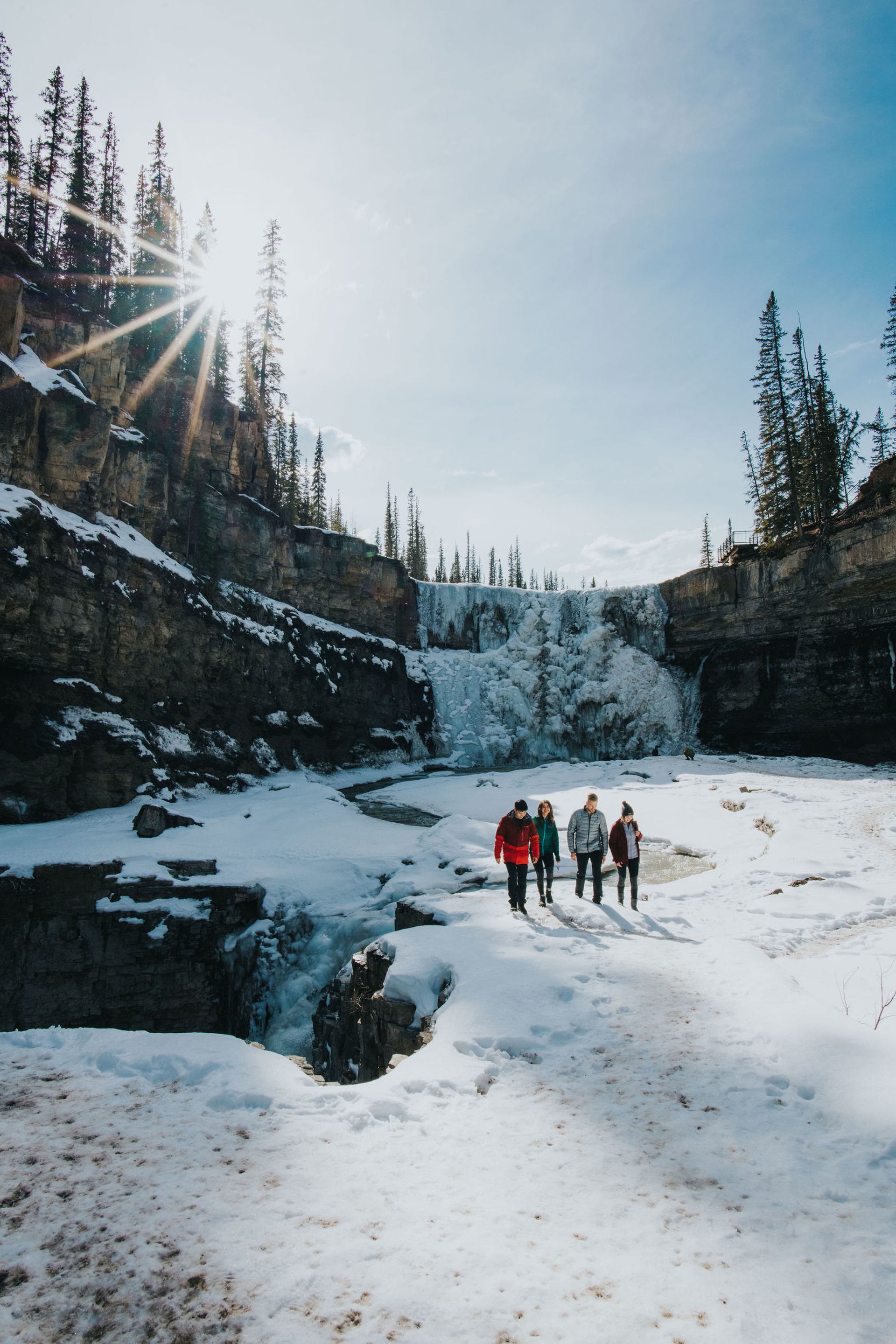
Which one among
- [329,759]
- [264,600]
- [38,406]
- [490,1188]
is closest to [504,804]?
[329,759]

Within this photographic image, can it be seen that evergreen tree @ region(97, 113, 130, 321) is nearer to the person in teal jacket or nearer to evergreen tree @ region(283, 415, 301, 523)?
evergreen tree @ region(283, 415, 301, 523)

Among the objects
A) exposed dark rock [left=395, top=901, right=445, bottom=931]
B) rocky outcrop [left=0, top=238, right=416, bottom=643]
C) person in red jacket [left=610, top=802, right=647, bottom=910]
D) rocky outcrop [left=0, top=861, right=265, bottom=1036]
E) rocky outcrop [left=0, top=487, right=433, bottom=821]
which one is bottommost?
rocky outcrop [left=0, top=861, right=265, bottom=1036]

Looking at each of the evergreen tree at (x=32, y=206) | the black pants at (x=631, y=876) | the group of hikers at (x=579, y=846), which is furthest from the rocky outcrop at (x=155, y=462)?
the black pants at (x=631, y=876)

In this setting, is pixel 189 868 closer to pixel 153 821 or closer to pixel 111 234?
pixel 153 821

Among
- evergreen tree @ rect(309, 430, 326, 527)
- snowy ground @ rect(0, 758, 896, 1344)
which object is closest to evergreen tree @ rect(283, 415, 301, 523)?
evergreen tree @ rect(309, 430, 326, 527)

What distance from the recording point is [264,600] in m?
29.8

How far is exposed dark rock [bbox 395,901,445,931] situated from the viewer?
33.0 ft

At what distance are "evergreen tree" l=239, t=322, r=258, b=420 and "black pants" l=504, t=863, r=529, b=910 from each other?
109ft

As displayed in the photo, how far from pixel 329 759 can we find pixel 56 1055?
81.5 ft

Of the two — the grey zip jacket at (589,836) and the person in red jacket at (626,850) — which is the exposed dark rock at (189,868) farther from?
the person in red jacket at (626,850)

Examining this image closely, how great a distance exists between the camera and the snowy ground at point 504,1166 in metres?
2.56

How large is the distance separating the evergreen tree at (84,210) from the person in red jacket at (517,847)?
34.5m

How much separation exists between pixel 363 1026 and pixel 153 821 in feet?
36.7

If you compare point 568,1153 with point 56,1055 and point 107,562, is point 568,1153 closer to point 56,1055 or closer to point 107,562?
point 56,1055
